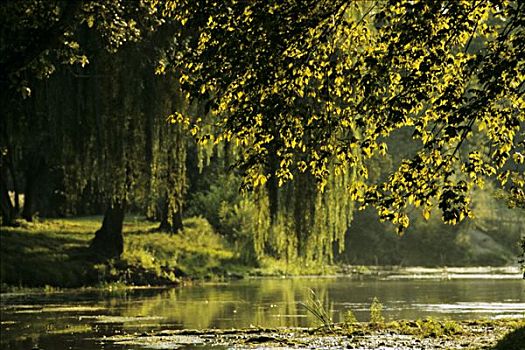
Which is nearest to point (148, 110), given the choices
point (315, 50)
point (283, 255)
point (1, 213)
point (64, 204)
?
point (283, 255)

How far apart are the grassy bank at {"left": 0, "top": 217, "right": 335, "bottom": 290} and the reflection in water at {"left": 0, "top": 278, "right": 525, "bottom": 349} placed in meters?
1.81

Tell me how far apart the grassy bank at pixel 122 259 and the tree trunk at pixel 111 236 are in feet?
1.19

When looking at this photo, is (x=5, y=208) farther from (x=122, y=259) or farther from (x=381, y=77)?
(x=381, y=77)

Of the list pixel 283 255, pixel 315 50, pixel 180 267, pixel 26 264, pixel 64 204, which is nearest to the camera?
pixel 315 50

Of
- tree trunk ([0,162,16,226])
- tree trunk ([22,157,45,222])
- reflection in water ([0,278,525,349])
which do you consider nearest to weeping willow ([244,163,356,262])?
reflection in water ([0,278,525,349])

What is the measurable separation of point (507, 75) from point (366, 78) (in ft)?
5.87

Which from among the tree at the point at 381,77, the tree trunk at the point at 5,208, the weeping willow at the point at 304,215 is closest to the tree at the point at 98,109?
the weeping willow at the point at 304,215

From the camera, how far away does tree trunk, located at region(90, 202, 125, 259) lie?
3541cm

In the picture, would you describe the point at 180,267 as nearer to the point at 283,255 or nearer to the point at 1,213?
the point at 1,213

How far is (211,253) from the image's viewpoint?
42.8 m

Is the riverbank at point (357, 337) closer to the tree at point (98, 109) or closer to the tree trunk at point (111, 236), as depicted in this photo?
the tree at point (98, 109)

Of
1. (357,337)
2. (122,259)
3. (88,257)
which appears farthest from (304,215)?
(122,259)

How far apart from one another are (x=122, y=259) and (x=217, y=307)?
10425mm

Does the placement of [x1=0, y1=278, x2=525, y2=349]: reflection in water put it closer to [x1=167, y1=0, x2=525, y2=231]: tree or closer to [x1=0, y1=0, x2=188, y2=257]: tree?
[x1=0, y1=0, x2=188, y2=257]: tree
